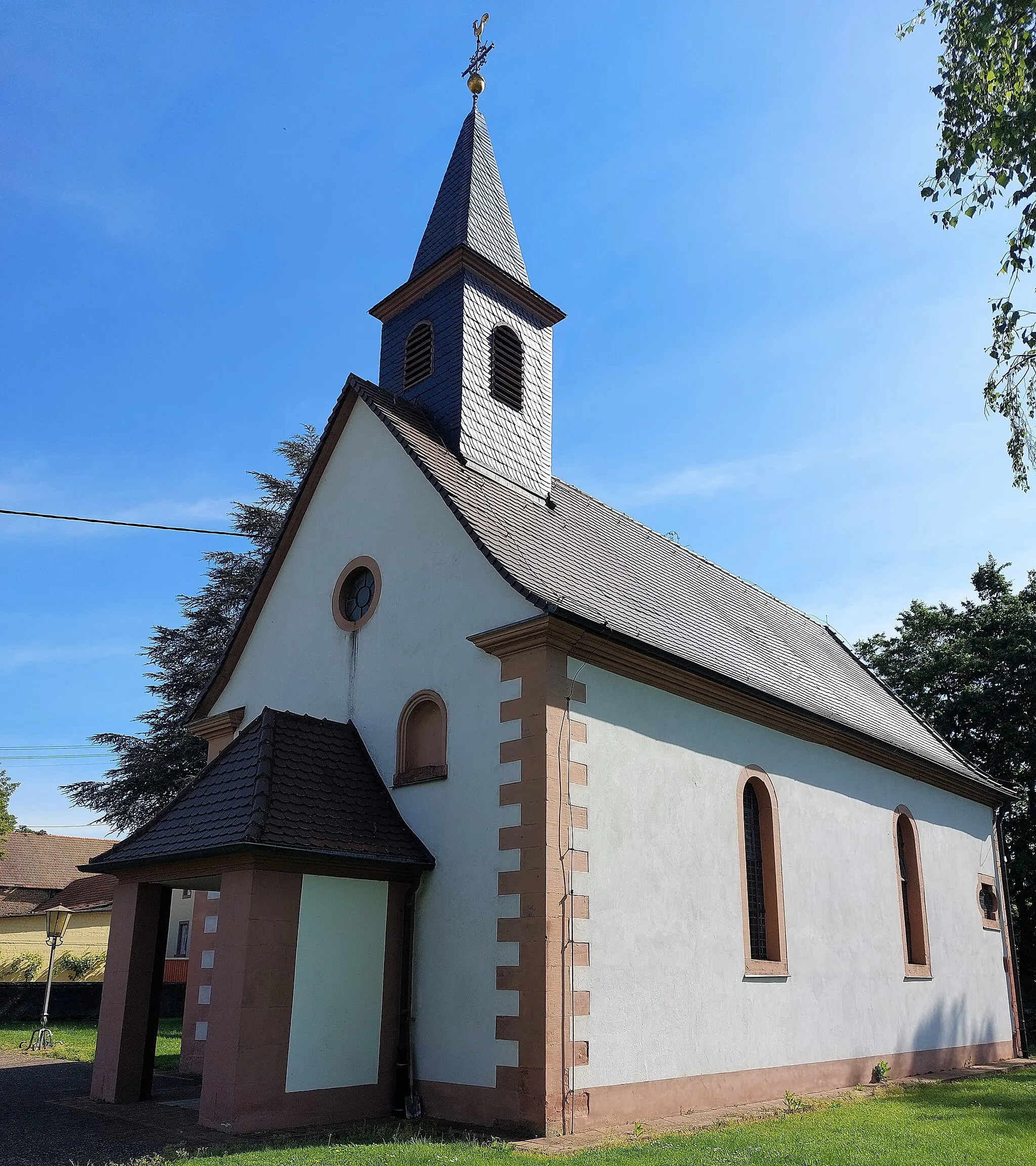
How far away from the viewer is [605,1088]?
34.8 feet

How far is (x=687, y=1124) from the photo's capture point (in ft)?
36.0

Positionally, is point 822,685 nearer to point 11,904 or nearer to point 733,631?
point 733,631

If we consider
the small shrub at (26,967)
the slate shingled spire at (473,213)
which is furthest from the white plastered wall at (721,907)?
the small shrub at (26,967)

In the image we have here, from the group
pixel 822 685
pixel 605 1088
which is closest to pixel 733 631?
pixel 822 685

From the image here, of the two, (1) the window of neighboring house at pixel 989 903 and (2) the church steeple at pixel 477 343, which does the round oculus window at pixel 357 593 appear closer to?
(2) the church steeple at pixel 477 343

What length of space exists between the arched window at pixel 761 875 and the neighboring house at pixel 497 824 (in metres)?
0.04

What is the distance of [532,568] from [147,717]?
2223 cm

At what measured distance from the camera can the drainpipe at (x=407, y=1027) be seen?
36.5ft

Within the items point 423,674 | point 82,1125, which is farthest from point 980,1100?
point 82,1125

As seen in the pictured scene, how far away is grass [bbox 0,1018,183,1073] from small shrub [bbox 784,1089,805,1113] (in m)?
8.87

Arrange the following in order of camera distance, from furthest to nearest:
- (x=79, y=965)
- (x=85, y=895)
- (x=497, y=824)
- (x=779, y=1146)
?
1. (x=85, y=895)
2. (x=79, y=965)
3. (x=497, y=824)
4. (x=779, y=1146)

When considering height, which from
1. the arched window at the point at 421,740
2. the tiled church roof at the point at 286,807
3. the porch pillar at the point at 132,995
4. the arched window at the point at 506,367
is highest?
the arched window at the point at 506,367

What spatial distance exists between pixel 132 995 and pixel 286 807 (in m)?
3.27

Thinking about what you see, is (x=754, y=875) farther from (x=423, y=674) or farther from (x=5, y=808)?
(x=5, y=808)
